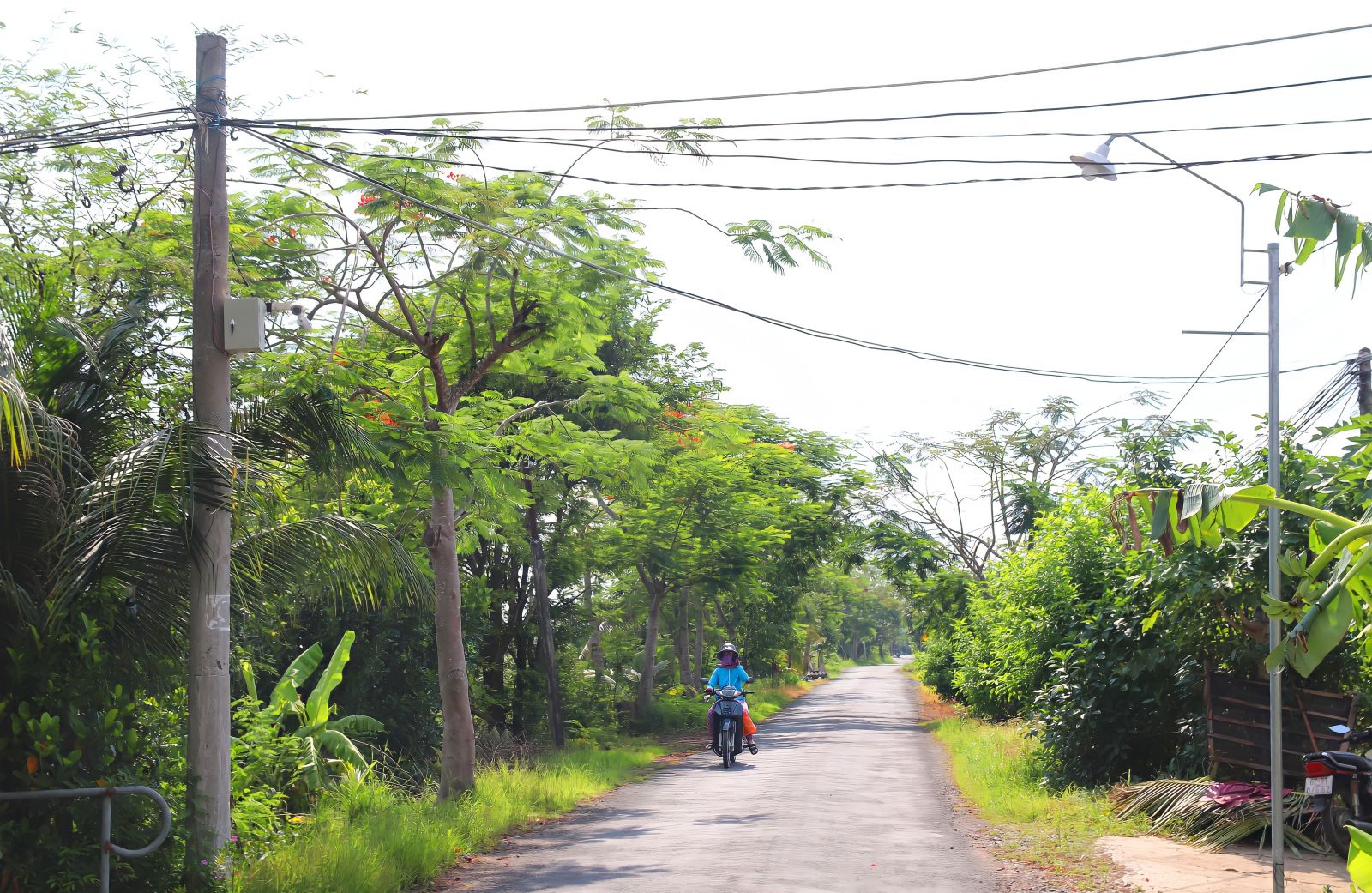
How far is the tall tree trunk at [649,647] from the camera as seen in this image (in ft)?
90.3

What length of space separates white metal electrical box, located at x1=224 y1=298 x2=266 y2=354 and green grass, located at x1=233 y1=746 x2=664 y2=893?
3.68 metres

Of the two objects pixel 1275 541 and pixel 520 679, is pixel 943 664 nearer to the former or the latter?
pixel 520 679

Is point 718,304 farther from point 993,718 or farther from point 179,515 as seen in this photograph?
point 993,718

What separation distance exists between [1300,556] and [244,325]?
6.97 m

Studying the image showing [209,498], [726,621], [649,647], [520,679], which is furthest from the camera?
[726,621]

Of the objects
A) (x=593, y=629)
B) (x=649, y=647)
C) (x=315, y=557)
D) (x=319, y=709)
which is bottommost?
(x=649, y=647)

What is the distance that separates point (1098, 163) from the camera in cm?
940

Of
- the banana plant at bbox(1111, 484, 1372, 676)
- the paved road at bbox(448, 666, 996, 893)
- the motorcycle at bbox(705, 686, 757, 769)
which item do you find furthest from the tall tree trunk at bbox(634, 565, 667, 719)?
the banana plant at bbox(1111, 484, 1372, 676)

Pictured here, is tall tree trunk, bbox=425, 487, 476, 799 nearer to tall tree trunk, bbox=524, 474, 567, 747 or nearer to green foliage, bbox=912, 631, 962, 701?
tall tree trunk, bbox=524, 474, 567, 747

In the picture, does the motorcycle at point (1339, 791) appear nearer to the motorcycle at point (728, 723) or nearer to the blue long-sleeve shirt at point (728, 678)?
the motorcycle at point (728, 723)

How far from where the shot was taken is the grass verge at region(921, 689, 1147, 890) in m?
10.3

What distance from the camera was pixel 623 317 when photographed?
22531 millimetres

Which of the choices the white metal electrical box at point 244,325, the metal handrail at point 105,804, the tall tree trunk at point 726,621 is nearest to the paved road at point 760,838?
the metal handrail at point 105,804

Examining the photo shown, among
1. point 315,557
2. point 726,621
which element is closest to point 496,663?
point 315,557
